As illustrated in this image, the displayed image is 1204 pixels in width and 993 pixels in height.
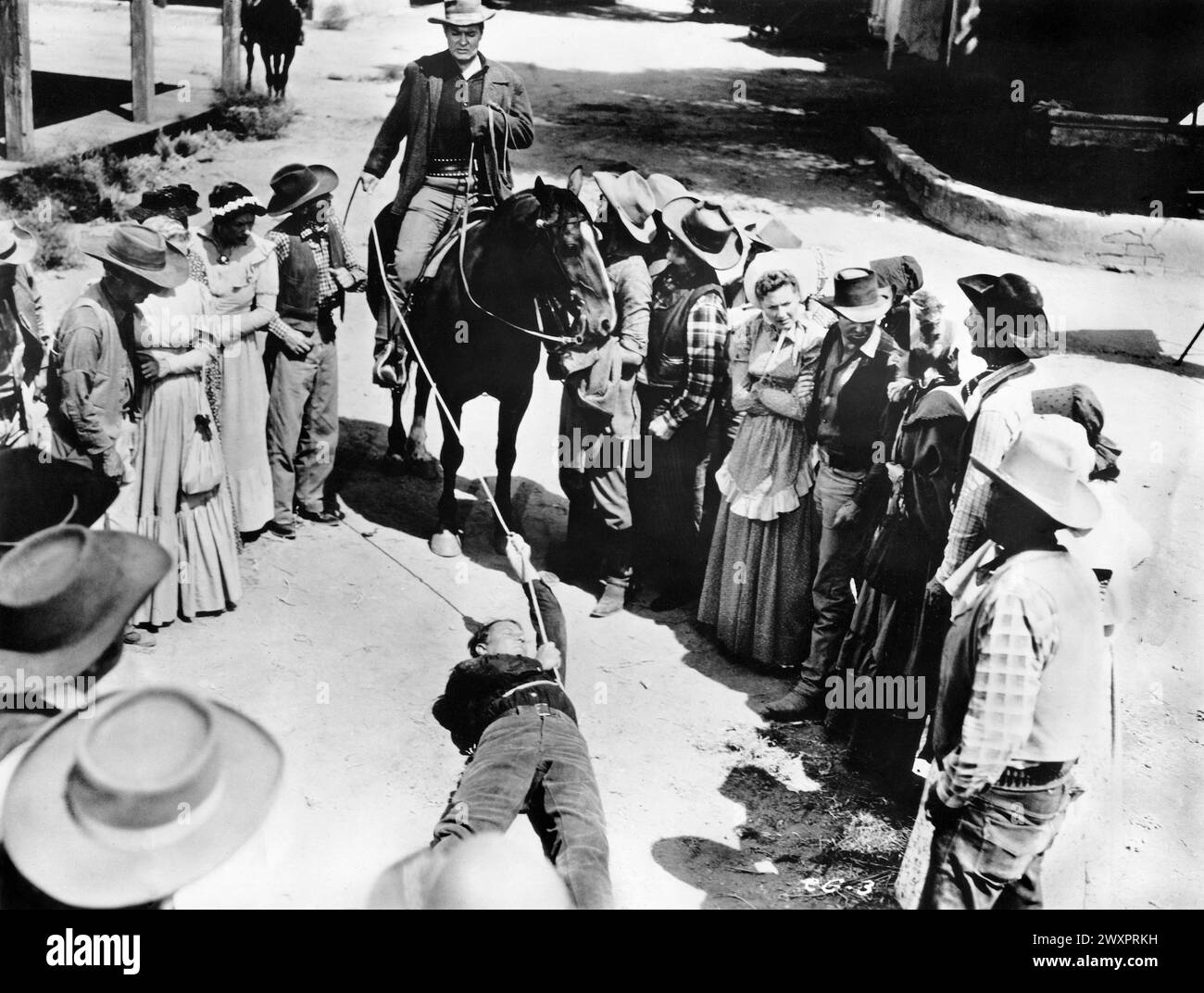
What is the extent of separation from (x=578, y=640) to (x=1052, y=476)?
311 centimetres

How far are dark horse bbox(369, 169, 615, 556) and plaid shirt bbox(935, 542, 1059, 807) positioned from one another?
2988 millimetres

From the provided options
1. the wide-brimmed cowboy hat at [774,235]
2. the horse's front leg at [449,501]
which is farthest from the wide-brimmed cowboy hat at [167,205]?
the wide-brimmed cowboy hat at [774,235]

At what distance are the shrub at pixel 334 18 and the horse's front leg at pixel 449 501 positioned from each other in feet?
13.5

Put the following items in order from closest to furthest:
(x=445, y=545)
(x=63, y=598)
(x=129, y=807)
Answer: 1. (x=129, y=807)
2. (x=63, y=598)
3. (x=445, y=545)

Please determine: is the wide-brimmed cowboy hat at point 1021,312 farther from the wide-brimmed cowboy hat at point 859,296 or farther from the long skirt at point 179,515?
the long skirt at point 179,515

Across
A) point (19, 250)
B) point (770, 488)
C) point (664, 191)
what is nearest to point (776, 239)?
point (664, 191)

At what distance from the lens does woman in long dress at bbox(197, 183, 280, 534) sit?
6.30 meters

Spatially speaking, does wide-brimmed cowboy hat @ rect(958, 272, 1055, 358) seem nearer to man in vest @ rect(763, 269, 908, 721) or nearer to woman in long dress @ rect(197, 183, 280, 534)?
man in vest @ rect(763, 269, 908, 721)

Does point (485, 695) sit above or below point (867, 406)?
below

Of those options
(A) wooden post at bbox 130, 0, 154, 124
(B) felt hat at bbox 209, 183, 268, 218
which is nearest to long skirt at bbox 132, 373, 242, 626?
(B) felt hat at bbox 209, 183, 268, 218

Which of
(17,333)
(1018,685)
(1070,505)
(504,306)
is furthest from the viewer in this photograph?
(504,306)

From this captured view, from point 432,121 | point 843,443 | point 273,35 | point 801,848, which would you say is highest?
point 273,35

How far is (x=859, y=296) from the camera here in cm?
539

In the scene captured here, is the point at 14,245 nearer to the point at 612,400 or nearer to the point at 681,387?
the point at 612,400
